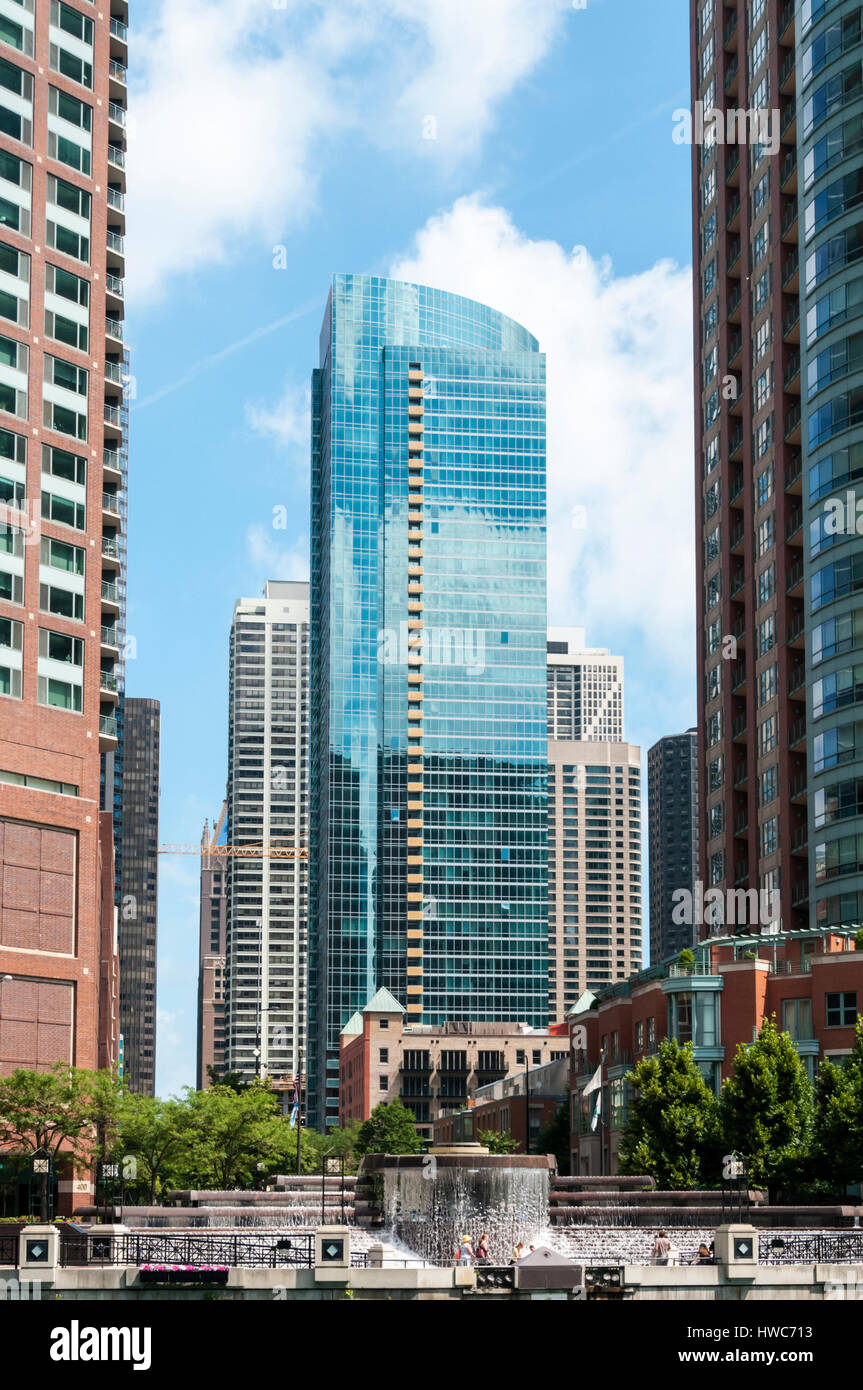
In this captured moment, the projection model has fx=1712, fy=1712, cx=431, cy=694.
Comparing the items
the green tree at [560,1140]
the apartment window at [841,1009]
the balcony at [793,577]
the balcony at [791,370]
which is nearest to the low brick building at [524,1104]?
the green tree at [560,1140]

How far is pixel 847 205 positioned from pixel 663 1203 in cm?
5363

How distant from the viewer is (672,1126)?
69938 mm

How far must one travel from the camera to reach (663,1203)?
58.7 m

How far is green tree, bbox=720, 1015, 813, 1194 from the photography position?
67000mm

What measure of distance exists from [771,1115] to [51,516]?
143 ft

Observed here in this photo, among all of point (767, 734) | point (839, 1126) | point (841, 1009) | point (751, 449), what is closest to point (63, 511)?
point (767, 734)

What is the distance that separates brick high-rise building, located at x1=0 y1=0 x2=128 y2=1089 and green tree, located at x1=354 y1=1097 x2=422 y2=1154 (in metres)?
70.1

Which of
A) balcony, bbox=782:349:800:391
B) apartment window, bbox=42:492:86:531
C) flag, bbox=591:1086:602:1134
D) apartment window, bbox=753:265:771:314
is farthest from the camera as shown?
apartment window, bbox=753:265:771:314

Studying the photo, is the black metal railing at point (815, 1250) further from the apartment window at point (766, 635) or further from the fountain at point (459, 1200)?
the apartment window at point (766, 635)

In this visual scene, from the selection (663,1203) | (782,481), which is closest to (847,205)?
(782,481)

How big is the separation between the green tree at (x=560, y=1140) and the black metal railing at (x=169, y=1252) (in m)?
74.0

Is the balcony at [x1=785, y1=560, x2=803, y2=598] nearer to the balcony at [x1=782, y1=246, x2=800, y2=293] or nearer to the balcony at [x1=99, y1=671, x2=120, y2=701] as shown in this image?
the balcony at [x1=782, y1=246, x2=800, y2=293]

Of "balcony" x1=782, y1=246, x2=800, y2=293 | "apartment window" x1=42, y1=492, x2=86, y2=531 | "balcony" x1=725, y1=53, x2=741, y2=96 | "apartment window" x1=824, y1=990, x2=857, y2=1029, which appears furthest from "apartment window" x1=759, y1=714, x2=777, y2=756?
"apartment window" x1=42, y1=492, x2=86, y2=531
